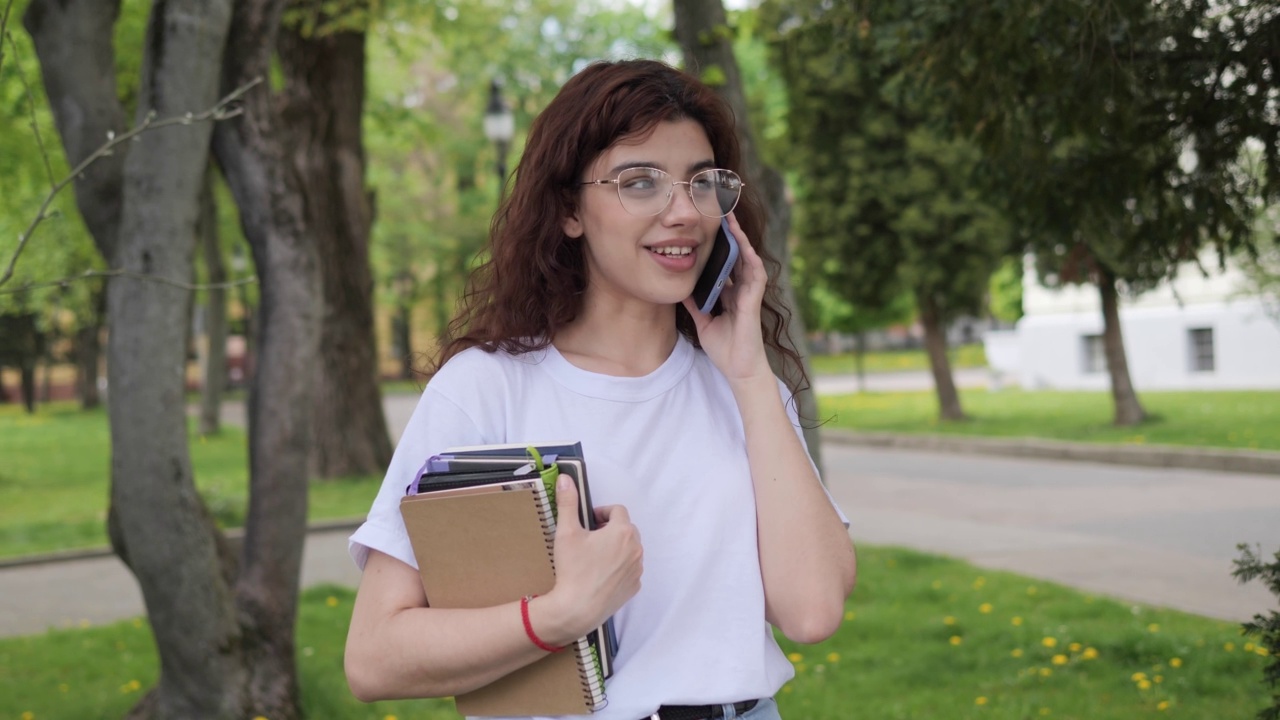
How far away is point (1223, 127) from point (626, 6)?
30.7m

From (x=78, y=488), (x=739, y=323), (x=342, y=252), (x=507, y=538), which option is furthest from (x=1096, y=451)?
(x=507, y=538)

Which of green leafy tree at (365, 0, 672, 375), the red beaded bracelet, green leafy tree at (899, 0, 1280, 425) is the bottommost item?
the red beaded bracelet

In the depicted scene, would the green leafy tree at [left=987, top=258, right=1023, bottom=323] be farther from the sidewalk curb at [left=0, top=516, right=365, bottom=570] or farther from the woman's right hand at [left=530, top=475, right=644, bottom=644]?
the woman's right hand at [left=530, top=475, right=644, bottom=644]

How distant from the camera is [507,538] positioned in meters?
1.94

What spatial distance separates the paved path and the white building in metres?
7.85

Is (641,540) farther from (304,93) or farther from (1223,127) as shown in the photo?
(304,93)

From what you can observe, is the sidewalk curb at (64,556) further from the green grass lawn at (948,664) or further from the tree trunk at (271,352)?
the tree trunk at (271,352)

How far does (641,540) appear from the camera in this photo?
213cm

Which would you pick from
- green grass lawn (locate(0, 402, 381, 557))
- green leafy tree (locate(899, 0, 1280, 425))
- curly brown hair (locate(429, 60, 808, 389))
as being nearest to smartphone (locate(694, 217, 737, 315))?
curly brown hair (locate(429, 60, 808, 389))

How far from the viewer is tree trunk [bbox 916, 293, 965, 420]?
23125mm

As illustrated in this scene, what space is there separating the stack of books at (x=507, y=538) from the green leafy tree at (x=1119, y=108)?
8.96 feet

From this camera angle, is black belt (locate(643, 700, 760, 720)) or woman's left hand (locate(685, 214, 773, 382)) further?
woman's left hand (locate(685, 214, 773, 382))

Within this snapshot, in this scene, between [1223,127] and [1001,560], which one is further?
[1001,560]

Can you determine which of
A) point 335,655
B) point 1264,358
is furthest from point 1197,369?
point 335,655
